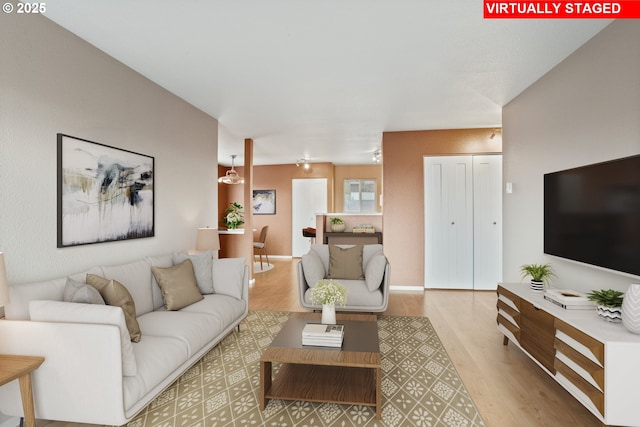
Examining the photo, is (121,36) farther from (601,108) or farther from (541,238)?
(541,238)

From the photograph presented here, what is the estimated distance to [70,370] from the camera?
1738mm

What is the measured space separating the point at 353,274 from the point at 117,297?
2621 millimetres

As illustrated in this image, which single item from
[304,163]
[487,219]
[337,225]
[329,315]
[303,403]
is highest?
[304,163]

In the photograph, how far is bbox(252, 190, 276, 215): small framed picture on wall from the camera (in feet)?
29.3

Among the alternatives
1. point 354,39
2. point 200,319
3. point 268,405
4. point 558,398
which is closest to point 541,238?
point 558,398

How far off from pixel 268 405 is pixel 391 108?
143 inches

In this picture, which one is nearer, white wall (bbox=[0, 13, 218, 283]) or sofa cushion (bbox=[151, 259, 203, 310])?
white wall (bbox=[0, 13, 218, 283])

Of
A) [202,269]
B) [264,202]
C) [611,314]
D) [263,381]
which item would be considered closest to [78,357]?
[263,381]

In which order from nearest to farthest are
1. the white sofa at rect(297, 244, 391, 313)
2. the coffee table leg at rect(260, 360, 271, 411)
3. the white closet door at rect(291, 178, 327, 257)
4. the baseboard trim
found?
the coffee table leg at rect(260, 360, 271, 411) < the white sofa at rect(297, 244, 391, 313) < the baseboard trim < the white closet door at rect(291, 178, 327, 257)

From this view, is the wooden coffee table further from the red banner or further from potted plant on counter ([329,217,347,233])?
potted plant on counter ([329,217,347,233])

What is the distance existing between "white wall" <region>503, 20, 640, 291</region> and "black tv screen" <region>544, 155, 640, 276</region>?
5.6 inches

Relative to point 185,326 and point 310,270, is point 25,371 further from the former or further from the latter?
point 310,270

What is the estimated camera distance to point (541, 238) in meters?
3.14

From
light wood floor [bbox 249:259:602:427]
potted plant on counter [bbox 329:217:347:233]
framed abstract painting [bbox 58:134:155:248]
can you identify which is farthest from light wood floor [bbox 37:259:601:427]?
potted plant on counter [bbox 329:217:347:233]
